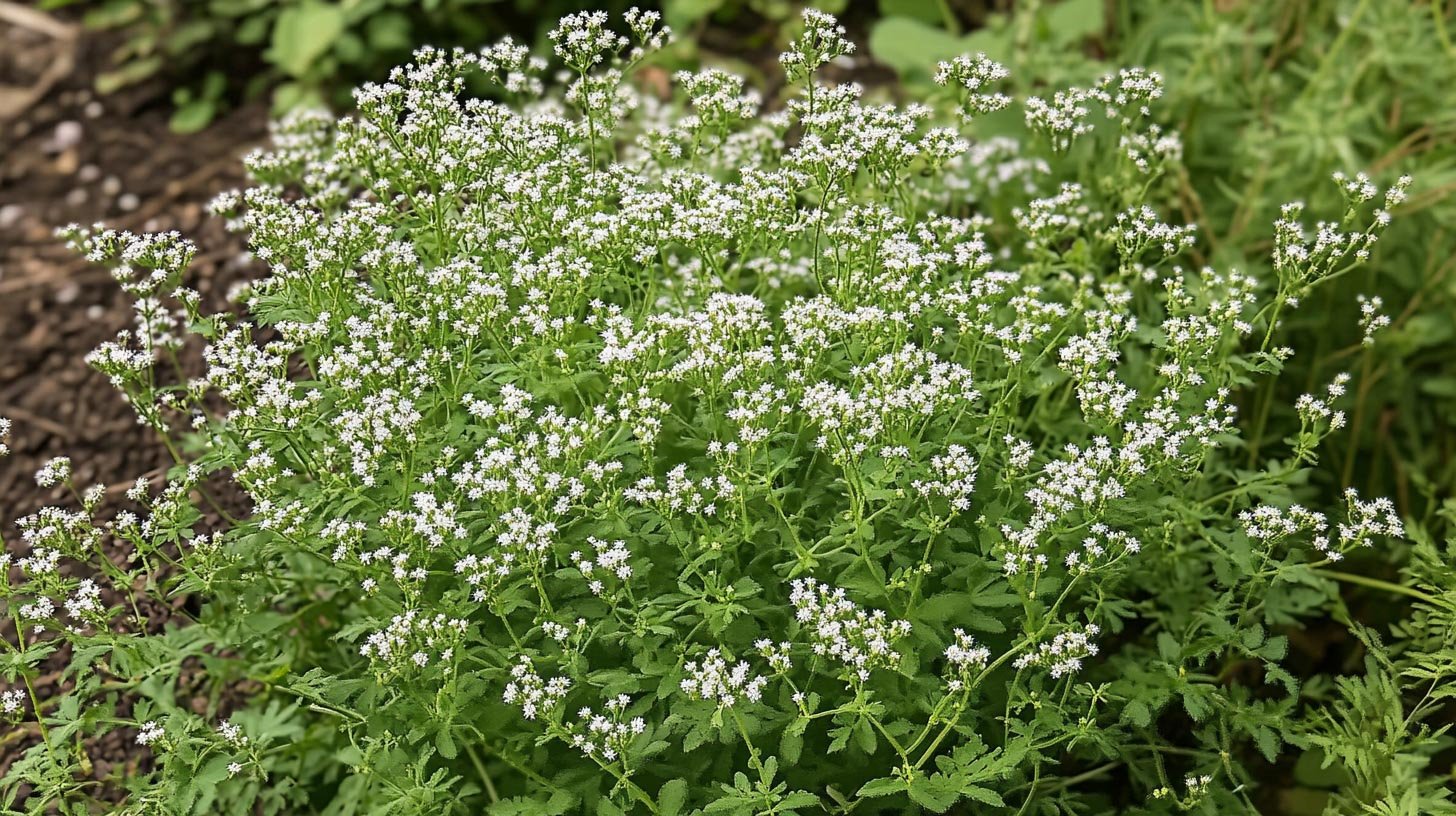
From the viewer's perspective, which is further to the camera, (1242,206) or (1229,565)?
(1242,206)

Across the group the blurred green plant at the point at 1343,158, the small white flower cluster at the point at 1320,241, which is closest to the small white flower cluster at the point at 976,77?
the small white flower cluster at the point at 1320,241

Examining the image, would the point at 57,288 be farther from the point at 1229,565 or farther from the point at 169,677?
the point at 1229,565

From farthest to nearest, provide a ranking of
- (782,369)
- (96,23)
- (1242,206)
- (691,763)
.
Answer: (96,23) < (1242,206) < (782,369) < (691,763)

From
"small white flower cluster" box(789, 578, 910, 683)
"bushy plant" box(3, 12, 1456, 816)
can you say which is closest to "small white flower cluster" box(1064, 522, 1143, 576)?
"bushy plant" box(3, 12, 1456, 816)

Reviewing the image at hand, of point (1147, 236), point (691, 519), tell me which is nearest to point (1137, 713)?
point (691, 519)

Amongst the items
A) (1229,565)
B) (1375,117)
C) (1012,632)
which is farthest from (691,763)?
(1375,117)

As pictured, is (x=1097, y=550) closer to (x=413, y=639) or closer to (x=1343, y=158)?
(x=413, y=639)

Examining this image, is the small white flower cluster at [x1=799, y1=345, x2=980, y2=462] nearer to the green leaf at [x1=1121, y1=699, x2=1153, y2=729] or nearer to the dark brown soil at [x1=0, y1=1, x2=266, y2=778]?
the green leaf at [x1=1121, y1=699, x2=1153, y2=729]
